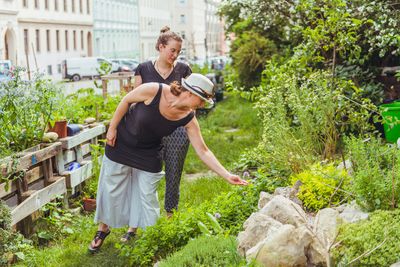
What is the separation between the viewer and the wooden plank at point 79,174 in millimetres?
7910

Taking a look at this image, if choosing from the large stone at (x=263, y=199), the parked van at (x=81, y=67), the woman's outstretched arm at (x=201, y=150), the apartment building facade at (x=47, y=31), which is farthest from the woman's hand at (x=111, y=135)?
the parked van at (x=81, y=67)

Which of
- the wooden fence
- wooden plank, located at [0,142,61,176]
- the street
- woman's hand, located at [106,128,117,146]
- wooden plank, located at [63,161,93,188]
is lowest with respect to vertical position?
the street

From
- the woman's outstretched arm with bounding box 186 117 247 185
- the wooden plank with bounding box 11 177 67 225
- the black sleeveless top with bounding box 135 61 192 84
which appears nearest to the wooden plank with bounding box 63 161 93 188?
the wooden plank with bounding box 11 177 67 225

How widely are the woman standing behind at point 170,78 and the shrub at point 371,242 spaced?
7.53 ft

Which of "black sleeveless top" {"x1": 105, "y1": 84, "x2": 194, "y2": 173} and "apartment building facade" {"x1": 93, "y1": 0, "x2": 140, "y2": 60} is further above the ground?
"black sleeveless top" {"x1": 105, "y1": 84, "x2": 194, "y2": 173}

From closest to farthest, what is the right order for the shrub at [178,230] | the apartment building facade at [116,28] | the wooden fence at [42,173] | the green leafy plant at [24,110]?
the shrub at [178,230] < the wooden fence at [42,173] < the green leafy plant at [24,110] < the apartment building facade at [116,28]

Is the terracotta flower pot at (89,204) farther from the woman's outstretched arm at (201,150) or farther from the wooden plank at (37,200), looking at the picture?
the woman's outstretched arm at (201,150)

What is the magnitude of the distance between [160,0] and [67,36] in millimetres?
42603

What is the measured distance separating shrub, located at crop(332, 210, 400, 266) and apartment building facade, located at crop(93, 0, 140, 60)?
2231 inches

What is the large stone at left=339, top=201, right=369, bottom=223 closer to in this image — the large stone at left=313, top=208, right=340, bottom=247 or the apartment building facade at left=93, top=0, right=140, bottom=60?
the large stone at left=313, top=208, right=340, bottom=247

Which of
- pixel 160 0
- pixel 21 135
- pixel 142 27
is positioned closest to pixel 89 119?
pixel 21 135

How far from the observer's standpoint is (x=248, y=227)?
4.92 meters

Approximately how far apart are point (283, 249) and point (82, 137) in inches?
181

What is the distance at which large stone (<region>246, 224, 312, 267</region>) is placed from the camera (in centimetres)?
444
